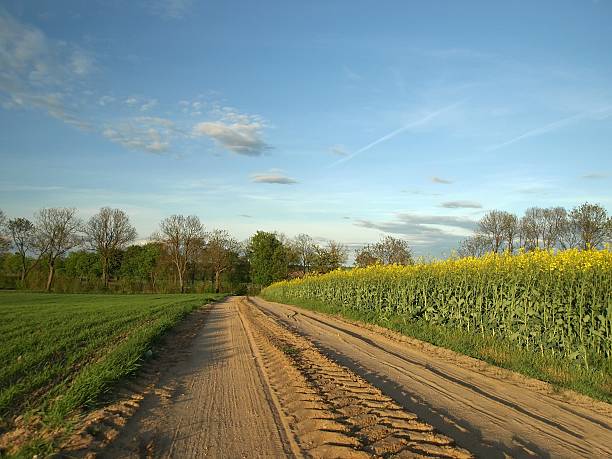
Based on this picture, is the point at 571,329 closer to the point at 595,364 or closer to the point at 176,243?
the point at 595,364

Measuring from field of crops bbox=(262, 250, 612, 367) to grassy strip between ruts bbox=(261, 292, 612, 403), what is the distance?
30 centimetres

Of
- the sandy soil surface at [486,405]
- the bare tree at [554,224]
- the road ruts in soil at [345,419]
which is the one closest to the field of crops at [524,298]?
the sandy soil surface at [486,405]

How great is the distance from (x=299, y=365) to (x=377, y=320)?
9.61 metres

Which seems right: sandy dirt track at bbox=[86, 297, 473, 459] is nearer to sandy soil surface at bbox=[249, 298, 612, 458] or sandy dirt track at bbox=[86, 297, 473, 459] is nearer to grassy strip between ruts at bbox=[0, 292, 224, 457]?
grassy strip between ruts at bbox=[0, 292, 224, 457]

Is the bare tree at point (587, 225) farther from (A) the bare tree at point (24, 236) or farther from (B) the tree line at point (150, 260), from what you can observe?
(A) the bare tree at point (24, 236)

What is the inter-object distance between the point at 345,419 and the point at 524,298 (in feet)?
25.0

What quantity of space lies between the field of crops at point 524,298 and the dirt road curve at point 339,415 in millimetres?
2267

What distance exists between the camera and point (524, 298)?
10664 mm

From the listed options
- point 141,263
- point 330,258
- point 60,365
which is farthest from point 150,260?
point 60,365

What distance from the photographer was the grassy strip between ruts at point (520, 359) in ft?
25.0

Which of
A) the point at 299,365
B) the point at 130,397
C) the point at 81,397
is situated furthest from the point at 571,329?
the point at 81,397

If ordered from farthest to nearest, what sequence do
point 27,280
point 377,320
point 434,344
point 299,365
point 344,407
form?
point 27,280
point 377,320
point 434,344
point 299,365
point 344,407

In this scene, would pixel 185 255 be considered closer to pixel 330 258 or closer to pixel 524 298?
pixel 330 258

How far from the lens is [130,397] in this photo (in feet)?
20.0
